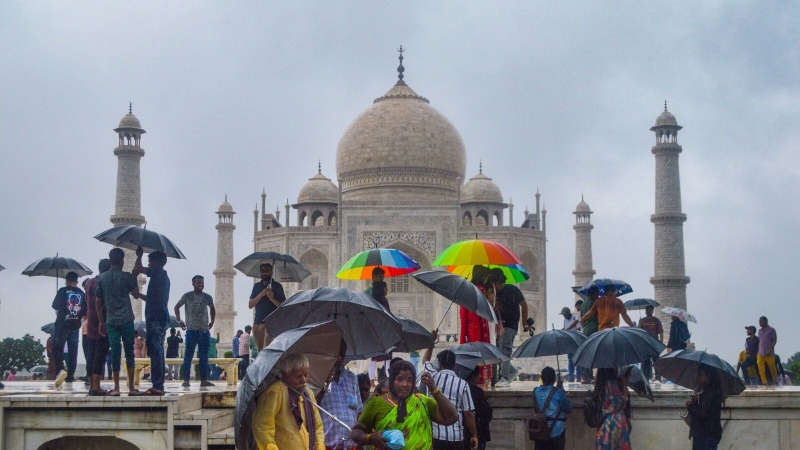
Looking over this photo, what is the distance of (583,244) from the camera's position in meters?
34.8

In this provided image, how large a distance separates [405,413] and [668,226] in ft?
78.6

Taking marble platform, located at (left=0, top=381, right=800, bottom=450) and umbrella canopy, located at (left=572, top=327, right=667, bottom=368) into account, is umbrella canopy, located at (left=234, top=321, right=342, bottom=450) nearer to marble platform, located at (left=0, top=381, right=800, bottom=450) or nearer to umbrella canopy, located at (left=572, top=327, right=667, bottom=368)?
marble platform, located at (left=0, top=381, right=800, bottom=450)

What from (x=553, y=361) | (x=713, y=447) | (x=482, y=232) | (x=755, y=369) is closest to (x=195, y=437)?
(x=713, y=447)

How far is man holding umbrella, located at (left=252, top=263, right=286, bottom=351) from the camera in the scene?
9.53 metres

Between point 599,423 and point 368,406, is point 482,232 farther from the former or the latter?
point 368,406

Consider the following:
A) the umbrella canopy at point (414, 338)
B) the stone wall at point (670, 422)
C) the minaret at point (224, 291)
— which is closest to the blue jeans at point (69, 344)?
the umbrella canopy at point (414, 338)

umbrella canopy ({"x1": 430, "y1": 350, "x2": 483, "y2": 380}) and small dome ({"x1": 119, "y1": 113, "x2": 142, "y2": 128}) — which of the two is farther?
small dome ({"x1": 119, "y1": 113, "x2": 142, "y2": 128})

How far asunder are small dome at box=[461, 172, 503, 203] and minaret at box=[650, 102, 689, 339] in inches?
228

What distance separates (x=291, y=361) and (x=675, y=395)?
4.76 metres

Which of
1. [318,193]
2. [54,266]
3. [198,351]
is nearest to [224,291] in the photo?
[318,193]

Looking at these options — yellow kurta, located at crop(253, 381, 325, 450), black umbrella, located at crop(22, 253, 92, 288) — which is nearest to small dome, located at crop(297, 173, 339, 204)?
black umbrella, located at crop(22, 253, 92, 288)

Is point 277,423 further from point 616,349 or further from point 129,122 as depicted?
point 129,122

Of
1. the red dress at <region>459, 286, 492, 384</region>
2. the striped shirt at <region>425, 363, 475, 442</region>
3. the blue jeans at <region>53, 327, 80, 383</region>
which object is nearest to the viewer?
the striped shirt at <region>425, 363, 475, 442</region>

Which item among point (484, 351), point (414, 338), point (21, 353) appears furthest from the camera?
point (21, 353)
